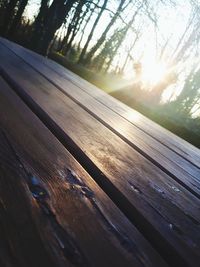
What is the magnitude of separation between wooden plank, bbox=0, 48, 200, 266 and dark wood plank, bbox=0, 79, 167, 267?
2.9 inches

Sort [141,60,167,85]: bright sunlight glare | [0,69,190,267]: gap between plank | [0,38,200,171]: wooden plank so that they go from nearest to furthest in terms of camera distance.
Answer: [0,69,190,267]: gap between plank, [0,38,200,171]: wooden plank, [141,60,167,85]: bright sunlight glare

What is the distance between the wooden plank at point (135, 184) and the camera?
2.25 ft

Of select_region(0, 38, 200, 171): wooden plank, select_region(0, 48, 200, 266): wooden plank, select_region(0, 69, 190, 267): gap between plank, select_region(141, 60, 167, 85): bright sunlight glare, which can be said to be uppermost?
select_region(141, 60, 167, 85): bright sunlight glare

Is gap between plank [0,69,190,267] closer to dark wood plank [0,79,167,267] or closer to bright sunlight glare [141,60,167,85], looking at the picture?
dark wood plank [0,79,167,267]

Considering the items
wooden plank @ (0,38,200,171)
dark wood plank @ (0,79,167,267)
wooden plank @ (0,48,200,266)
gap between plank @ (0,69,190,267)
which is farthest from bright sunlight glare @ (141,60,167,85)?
dark wood plank @ (0,79,167,267)

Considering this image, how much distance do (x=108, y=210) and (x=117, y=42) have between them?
21.0 meters

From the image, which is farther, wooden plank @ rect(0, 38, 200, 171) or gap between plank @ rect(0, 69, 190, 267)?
wooden plank @ rect(0, 38, 200, 171)

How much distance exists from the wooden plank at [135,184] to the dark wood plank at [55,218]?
0.07 m

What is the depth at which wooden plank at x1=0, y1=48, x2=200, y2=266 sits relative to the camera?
2.25 feet

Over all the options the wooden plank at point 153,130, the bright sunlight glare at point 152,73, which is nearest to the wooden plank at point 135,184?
the wooden plank at point 153,130

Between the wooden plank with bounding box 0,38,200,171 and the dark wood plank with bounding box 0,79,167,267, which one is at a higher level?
the wooden plank with bounding box 0,38,200,171

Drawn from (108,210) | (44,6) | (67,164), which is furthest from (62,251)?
(44,6)

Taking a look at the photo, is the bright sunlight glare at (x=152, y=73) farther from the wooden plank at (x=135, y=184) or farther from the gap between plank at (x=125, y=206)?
the gap between plank at (x=125, y=206)

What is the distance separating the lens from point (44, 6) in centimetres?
1152
